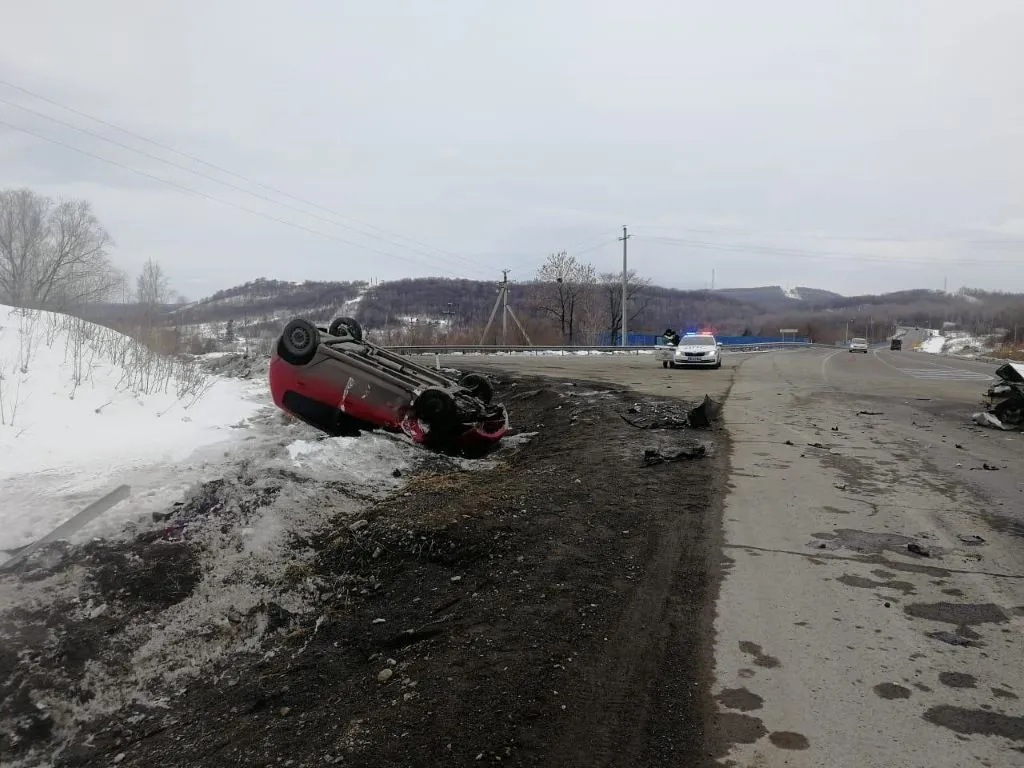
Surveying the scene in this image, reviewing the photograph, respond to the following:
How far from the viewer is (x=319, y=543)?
4750 millimetres

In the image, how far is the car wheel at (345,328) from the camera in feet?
32.2

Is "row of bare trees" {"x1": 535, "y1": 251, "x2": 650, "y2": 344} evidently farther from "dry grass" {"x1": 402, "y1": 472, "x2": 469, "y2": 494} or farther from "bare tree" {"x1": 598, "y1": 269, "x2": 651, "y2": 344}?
"dry grass" {"x1": 402, "y1": 472, "x2": 469, "y2": 494}

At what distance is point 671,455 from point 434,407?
2.92m

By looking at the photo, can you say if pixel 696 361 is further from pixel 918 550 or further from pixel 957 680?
pixel 957 680

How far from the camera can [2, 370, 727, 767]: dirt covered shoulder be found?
2.43 meters

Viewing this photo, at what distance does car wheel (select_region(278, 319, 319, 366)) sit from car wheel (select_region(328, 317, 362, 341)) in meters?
1.51

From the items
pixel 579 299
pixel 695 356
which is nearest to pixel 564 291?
pixel 579 299

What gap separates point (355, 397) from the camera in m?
7.86

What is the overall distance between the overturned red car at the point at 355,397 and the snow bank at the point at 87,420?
53.6 inches

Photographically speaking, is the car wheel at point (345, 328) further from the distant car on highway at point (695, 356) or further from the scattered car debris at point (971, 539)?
the distant car on highway at point (695, 356)

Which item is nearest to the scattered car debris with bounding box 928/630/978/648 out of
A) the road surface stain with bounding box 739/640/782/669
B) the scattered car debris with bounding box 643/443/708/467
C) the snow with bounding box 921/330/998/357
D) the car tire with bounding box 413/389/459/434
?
the road surface stain with bounding box 739/640/782/669

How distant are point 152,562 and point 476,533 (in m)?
2.24

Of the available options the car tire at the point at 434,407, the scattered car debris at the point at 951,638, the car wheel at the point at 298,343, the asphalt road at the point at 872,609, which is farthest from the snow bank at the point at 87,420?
the scattered car debris at the point at 951,638

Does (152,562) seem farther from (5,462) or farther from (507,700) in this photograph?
(5,462)
